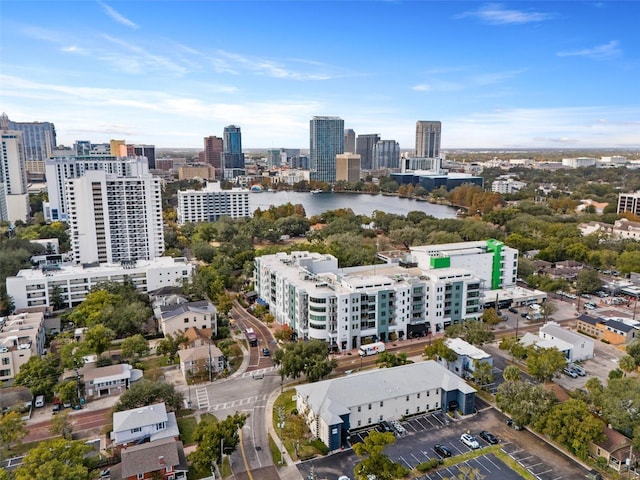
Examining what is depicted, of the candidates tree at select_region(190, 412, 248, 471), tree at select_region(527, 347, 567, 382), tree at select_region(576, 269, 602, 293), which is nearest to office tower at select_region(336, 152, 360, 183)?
tree at select_region(576, 269, 602, 293)

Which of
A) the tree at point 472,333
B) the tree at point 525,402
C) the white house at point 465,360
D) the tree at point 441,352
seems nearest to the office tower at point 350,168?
the tree at point 472,333

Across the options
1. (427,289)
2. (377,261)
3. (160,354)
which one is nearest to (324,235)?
(377,261)

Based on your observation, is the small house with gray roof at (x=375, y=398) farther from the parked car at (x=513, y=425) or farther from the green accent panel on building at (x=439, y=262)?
the green accent panel on building at (x=439, y=262)

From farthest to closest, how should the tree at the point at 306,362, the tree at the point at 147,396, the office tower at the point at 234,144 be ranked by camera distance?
the office tower at the point at 234,144
the tree at the point at 306,362
the tree at the point at 147,396

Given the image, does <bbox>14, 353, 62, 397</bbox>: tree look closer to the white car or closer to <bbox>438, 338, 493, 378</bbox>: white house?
the white car

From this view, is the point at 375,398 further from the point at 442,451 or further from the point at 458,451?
the point at 458,451

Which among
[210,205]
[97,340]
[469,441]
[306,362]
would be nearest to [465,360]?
[469,441]
